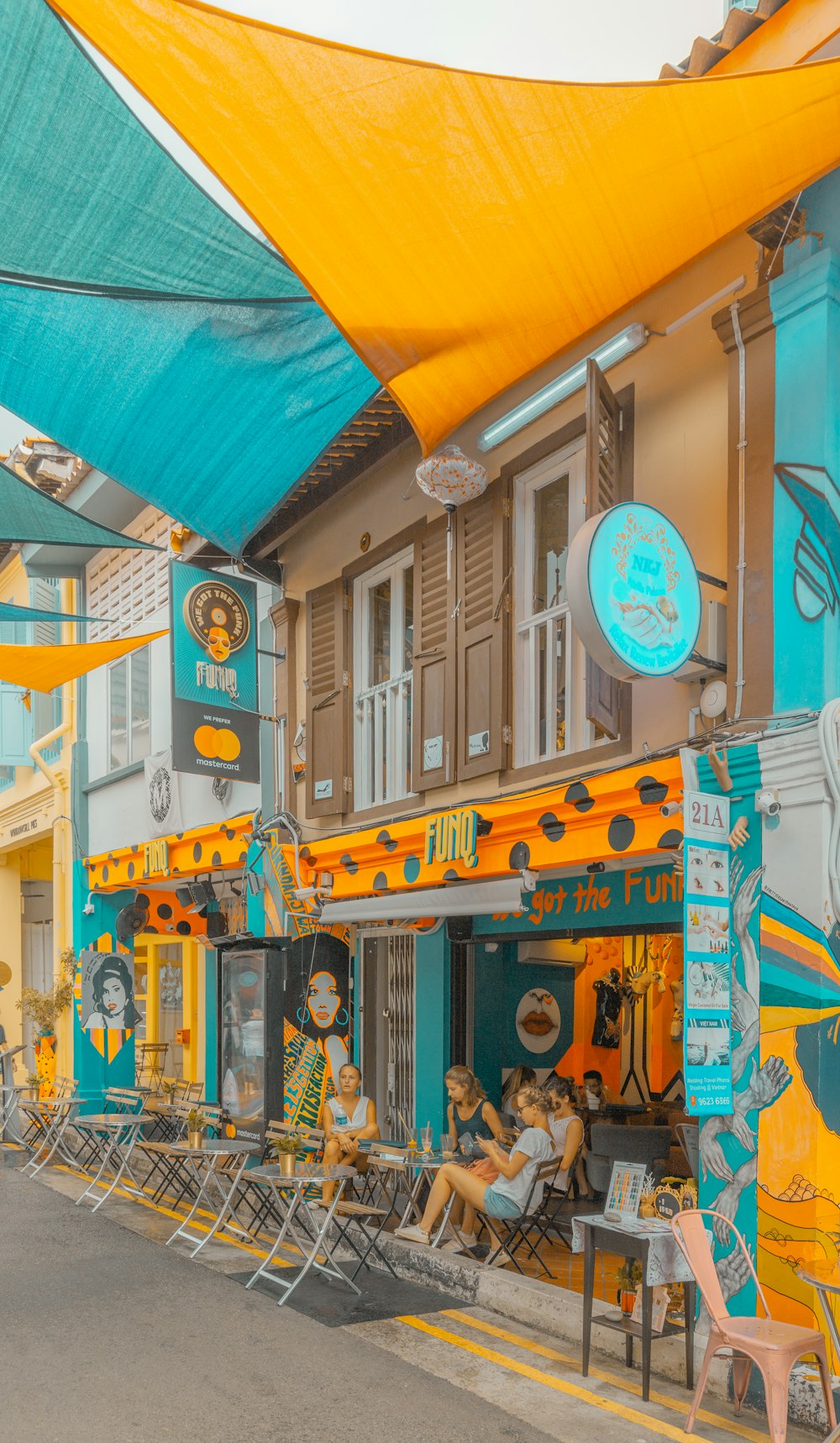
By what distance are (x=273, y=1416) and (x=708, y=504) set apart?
5.00 metres

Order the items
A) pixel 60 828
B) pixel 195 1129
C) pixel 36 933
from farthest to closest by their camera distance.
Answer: pixel 36 933 < pixel 60 828 < pixel 195 1129

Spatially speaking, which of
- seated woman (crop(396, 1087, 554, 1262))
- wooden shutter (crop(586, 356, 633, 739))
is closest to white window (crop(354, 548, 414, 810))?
seated woman (crop(396, 1087, 554, 1262))

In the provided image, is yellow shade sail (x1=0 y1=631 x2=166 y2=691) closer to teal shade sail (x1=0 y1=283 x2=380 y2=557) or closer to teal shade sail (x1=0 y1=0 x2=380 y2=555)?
teal shade sail (x1=0 y1=0 x2=380 y2=555)

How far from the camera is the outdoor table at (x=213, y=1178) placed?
892cm

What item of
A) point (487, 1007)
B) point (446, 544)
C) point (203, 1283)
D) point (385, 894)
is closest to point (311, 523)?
point (446, 544)

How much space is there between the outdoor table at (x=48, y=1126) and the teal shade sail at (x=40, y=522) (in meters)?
6.20

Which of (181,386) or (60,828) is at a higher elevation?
(181,386)

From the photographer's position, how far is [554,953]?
12.0 m

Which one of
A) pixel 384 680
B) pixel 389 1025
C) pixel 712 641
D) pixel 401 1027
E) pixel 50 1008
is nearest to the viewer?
pixel 712 641

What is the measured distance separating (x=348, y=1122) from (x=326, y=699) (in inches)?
138

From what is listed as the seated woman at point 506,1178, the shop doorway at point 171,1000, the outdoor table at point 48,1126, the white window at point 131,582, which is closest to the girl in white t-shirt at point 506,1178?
the seated woman at point 506,1178

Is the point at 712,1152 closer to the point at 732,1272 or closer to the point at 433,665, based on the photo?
the point at 732,1272

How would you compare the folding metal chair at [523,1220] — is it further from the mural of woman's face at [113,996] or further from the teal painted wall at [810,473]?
the mural of woman's face at [113,996]

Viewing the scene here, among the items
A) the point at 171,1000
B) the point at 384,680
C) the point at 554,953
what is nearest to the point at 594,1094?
the point at 554,953
